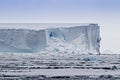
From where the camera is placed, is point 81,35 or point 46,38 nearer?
point 46,38

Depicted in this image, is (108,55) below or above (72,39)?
below

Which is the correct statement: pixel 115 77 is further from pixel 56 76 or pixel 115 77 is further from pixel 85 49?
pixel 85 49

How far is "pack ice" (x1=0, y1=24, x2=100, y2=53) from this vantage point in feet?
62.2

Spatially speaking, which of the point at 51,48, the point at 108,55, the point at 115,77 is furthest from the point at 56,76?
the point at 108,55

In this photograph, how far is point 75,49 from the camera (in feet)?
63.0

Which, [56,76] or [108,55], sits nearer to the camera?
[56,76]

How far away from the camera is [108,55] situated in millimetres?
22234

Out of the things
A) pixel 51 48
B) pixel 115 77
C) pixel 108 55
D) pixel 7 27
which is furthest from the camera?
pixel 108 55

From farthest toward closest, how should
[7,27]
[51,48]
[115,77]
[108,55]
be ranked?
1. [108,55]
2. [7,27]
3. [51,48]
4. [115,77]

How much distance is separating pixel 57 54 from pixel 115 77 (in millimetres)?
8801

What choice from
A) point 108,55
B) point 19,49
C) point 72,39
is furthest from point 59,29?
point 108,55

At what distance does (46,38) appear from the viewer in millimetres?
19000

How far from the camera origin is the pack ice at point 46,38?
747 inches

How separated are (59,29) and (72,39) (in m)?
0.80
